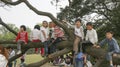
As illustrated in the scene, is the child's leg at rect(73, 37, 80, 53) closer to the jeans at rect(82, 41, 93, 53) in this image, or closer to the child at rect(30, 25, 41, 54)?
the jeans at rect(82, 41, 93, 53)

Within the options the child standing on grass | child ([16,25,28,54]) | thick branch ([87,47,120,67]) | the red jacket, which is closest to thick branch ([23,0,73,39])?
the child standing on grass

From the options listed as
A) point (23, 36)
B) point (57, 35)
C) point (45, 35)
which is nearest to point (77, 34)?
point (57, 35)

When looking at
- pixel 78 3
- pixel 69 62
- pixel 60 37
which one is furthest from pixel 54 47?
pixel 78 3

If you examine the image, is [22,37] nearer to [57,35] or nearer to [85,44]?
[57,35]

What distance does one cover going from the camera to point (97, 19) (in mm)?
22938

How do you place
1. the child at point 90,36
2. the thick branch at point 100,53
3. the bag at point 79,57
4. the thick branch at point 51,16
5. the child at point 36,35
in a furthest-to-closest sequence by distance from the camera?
the child at point 36,35, the thick branch at point 51,16, the child at point 90,36, the thick branch at point 100,53, the bag at point 79,57

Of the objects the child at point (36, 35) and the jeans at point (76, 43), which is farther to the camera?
the child at point (36, 35)

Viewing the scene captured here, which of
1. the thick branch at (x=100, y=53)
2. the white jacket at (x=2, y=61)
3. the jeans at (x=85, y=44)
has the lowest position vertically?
the thick branch at (x=100, y=53)

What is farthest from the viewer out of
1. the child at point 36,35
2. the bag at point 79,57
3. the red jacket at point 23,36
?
the child at point 36,35

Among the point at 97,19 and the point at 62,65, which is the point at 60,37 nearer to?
the point at 62,65

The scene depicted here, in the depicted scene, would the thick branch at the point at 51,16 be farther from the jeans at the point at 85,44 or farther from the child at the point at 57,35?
the jeans at the point at 85,44

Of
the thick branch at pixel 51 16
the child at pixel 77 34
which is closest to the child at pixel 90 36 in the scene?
the child at pixel 77 34

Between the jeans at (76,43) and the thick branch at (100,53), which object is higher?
the jeans at (76,43)

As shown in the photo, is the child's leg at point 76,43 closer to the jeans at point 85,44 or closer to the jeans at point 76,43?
the jeans at point 76,43
